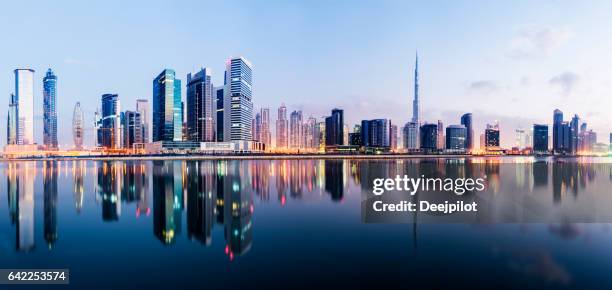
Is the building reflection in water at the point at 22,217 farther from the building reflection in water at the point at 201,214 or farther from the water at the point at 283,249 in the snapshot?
the building reflection in water at the point at 201,214

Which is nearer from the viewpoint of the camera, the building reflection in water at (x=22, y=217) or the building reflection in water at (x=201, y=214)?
the building reflection in water at (x=22, y=217)

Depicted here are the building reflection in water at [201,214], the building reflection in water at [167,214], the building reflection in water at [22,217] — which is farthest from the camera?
the building reflection in water at [167,214]

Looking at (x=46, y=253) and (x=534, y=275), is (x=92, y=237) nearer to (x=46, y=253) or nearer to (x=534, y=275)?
(x=46, y=253)

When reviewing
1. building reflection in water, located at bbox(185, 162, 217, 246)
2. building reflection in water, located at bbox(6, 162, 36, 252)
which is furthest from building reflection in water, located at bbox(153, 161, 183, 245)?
building reflection in water, located at bbox(6, 162, 36, 252)

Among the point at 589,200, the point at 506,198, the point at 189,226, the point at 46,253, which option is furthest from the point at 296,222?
the point at 589,200

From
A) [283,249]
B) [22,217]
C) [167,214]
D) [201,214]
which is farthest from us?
[167,214]

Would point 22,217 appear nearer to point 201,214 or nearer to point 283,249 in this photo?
point 201,214

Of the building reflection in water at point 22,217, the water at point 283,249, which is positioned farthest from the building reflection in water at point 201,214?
the building reflection in water at point 22,217

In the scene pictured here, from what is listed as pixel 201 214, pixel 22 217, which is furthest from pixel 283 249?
pixel 22 217

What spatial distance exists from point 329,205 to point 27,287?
2090cm

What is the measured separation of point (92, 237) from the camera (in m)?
18.2

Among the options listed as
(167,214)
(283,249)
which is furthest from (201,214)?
(283,249)

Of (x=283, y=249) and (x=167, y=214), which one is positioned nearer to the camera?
(x=283, y=249)

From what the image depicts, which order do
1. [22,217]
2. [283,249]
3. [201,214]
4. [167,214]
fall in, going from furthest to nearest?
1. [167,214]
2. [201,214]
3. [22,217]
4. [283,249]
